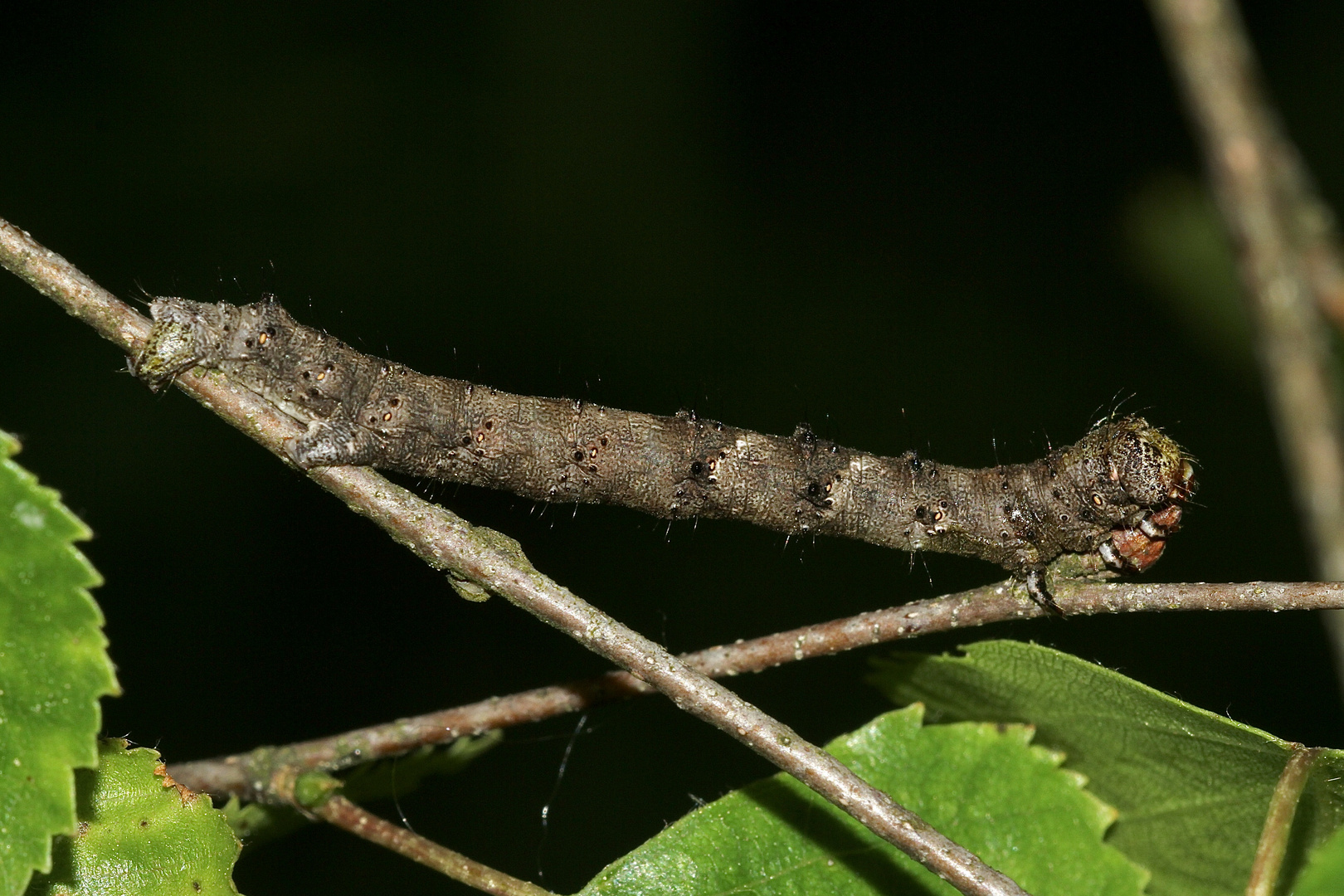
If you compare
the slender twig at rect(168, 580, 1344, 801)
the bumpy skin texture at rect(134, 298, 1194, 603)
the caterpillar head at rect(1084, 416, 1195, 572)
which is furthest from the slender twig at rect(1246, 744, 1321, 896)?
the caterpillar head at rect(1084, 416, 1195, 572)

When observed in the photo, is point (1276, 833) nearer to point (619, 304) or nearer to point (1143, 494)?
point (1143, 494)

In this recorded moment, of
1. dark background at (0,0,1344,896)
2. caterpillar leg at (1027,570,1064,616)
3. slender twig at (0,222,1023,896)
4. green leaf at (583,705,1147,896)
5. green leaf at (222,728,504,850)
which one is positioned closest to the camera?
slender twig at (0,222,1023,896)

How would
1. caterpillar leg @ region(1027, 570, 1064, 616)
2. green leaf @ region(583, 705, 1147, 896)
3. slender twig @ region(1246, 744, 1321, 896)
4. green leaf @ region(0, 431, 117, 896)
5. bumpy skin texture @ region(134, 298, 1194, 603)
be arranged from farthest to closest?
bumpy skin texture @ region(134, 298, 1194, 603), caterpillar leg @ region(1027, 570, 1064, 616), green leaf @ region(583, 705, 1147, 896), slender twig @ region(1246, 744, 1321, 896), green leaf @ region(0, 431, 117, 896)

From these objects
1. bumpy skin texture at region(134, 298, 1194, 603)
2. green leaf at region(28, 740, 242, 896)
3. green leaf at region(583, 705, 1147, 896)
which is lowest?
green leaf at region(28, 740, 242, 896)

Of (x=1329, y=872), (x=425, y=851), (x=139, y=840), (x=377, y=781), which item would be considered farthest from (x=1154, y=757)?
(x=139, y=840)

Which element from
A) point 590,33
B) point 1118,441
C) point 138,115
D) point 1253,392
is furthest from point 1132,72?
point 138,115

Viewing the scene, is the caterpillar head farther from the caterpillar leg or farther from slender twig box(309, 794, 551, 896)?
slender twig box(309, 794, 551, 896)

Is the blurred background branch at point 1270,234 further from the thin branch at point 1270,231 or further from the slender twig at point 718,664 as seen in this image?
the slender twig at point 718,664
